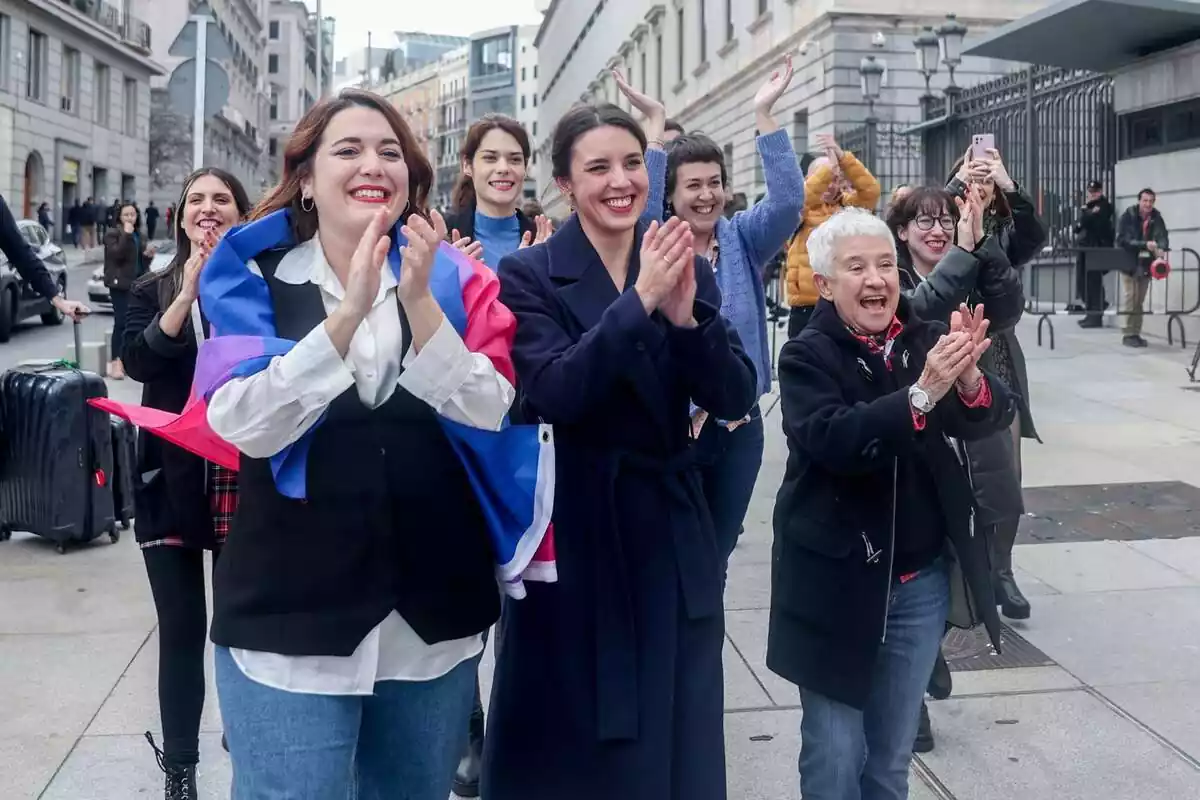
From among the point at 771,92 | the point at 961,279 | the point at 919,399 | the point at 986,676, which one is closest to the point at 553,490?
the point at 919,399

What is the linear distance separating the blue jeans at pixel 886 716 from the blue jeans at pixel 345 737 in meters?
1.04

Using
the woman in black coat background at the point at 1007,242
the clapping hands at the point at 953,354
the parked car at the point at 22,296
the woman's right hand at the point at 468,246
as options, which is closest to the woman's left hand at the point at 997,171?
the woman in black coat background at the point at 1007,242

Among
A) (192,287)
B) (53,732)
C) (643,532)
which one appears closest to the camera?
(643,532)

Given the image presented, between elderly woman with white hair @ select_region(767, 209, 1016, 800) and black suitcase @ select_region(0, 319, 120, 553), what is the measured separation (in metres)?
4.80

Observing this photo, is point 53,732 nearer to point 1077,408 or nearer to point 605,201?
point 605,201

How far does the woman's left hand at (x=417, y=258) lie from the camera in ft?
7.45

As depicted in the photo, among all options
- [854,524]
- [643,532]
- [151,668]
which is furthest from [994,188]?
[151,668]

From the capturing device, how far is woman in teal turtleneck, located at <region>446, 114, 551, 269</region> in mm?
4602

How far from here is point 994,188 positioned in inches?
167

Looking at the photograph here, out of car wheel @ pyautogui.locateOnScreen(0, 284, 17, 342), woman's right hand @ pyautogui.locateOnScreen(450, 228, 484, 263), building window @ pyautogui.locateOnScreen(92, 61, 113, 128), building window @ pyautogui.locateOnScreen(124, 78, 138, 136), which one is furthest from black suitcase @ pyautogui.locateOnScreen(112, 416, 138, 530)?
building window @ pyautogui.locateOnScreen(124, 78, 138, 136)

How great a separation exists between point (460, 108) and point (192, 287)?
14454cm

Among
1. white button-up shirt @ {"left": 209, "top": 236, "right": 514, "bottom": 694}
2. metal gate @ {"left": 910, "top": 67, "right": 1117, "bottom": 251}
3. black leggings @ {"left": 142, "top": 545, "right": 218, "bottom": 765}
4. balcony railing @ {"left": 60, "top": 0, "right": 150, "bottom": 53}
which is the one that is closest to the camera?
white button-up shirt @ {"left": 209, "top": 236, "right": 514, "bottom": 694}

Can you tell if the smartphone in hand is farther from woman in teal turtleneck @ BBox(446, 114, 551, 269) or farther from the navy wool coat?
the navy wool coat

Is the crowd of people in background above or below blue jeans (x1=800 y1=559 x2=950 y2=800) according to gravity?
above
